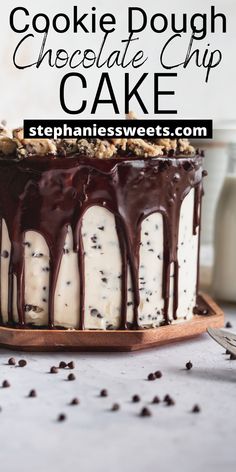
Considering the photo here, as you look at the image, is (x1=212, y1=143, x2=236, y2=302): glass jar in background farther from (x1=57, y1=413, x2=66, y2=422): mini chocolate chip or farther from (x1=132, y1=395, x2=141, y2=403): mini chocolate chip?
(x1=57, y1=413, x2=66, y2=422): mini chocolate chip

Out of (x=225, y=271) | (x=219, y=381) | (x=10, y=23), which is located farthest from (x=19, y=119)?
(x=219, y=381)

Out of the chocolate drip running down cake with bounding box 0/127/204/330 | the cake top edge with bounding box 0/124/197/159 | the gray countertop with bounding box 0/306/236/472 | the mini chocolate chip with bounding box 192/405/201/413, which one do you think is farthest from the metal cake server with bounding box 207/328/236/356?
the cake top edge with bounding box 0/124/197/159

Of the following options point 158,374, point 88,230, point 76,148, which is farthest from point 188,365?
point 76,148

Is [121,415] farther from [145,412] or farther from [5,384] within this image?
[5,384]

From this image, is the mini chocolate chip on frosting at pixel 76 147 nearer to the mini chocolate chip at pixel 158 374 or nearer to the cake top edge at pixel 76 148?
the cake top edge at pixel 76 148

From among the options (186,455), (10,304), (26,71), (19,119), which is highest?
(26,71)

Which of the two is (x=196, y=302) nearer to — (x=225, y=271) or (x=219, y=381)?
(x=225, y=271)
